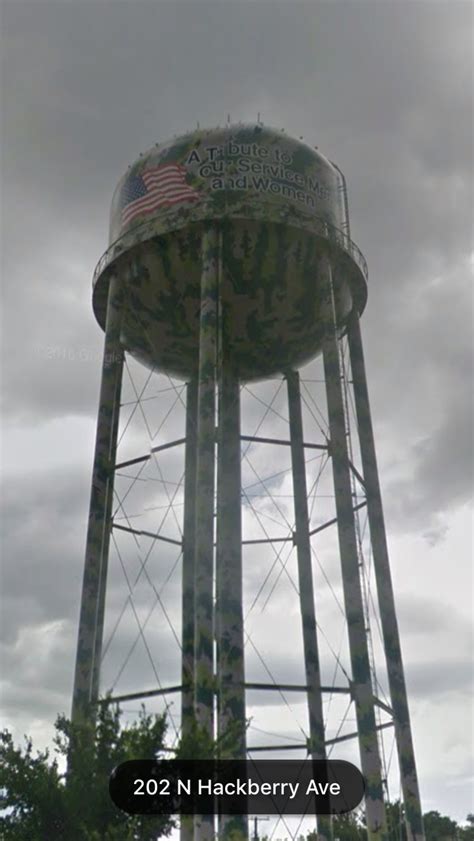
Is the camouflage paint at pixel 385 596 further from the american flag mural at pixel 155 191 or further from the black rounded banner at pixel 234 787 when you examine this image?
the american flag mural at pixel 155 191

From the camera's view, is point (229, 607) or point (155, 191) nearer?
point (229, 607)

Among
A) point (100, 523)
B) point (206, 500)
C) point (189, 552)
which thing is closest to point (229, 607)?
point (206, 500)

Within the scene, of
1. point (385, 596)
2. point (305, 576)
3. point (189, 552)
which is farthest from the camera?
point (189, 552)

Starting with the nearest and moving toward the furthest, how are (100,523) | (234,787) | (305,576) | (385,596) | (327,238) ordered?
(234,787) < (100,523) < (385,596) < (327,238) < (305,576)

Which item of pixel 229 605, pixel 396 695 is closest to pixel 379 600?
pixel 396 695

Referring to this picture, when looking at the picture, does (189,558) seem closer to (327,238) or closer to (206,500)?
(206,500)

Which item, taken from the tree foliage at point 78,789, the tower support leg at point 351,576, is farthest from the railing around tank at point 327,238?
the tree foliage at point 78,789

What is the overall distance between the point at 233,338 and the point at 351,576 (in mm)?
7456

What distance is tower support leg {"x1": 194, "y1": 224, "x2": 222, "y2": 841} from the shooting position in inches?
603

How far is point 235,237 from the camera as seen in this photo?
64.0ft

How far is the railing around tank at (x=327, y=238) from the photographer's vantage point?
2006 cm

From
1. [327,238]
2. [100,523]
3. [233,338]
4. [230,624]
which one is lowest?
[230,624]

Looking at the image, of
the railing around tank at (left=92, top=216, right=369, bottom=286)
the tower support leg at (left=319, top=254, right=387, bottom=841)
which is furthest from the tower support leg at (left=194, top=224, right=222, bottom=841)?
the tower support leg at (left=319, top=254, right=387, bottom=841)

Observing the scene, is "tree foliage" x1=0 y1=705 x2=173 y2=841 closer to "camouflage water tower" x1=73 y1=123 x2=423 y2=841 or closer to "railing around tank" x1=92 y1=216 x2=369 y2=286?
"camouflage water tower" x1=73 y1=123 x2=423 y2=841
